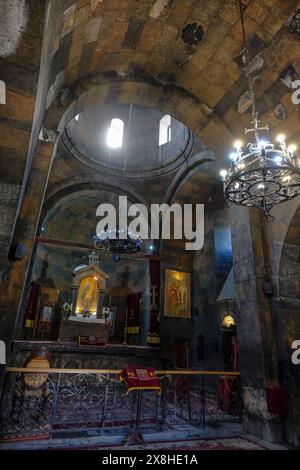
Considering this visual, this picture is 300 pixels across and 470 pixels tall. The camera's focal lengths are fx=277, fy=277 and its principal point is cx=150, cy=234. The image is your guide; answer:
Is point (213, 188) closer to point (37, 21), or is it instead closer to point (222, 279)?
point (222, 279)

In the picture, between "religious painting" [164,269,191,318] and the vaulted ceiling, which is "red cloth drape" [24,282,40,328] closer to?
"religious painting" [164,269,191,318]

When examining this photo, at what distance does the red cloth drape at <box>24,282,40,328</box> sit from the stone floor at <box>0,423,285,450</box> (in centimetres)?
991

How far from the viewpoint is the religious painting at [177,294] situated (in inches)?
488

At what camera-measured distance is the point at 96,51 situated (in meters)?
5.91

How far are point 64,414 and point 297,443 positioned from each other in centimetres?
476

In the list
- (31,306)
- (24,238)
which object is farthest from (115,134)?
(24,238)

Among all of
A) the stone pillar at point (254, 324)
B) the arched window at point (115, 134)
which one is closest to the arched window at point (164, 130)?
the arched window at point (115, 134)

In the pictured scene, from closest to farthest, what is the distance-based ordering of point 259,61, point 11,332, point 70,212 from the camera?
point 11,332 → point 259,61 → point 70,212

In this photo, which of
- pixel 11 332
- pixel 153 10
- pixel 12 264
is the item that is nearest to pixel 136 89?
pixel 153 10

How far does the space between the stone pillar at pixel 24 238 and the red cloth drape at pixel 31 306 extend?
29.8ft

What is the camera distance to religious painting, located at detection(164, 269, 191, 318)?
40.7 ft

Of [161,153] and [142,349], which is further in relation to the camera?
[161,153]

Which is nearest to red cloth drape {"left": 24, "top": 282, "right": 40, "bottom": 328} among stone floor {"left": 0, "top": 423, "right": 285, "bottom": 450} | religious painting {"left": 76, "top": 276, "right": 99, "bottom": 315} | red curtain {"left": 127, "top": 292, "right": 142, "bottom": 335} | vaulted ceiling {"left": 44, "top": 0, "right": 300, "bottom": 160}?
religious painting {"left": 76, "top": 276, "right": 99, "bottom": 315}

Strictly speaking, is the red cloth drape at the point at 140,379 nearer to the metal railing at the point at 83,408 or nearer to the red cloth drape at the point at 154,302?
the metal railing at the point at 83,408
